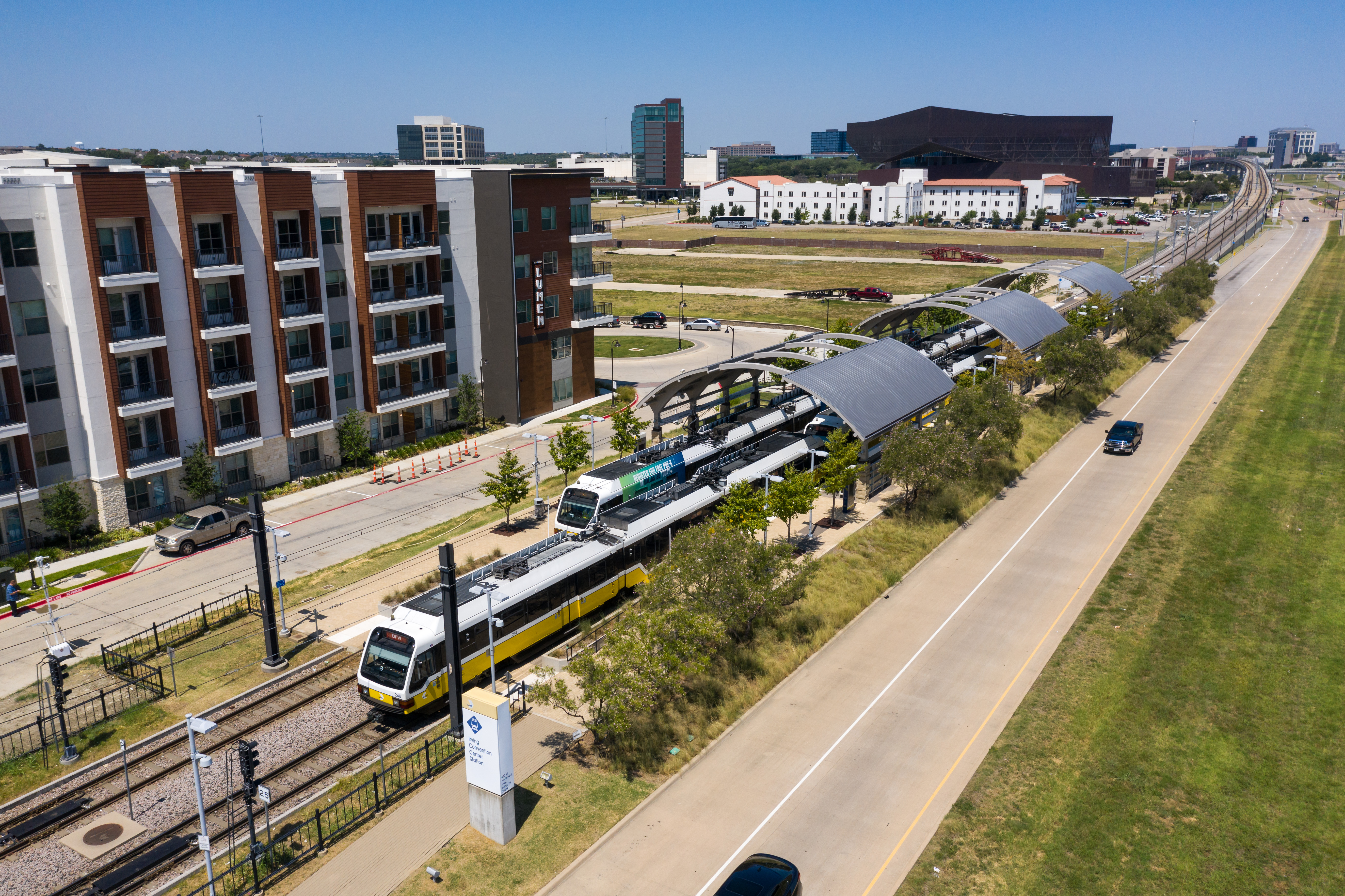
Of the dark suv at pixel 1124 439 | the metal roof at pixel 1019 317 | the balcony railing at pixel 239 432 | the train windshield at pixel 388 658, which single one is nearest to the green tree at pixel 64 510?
the balcony railing at pixel 239 432

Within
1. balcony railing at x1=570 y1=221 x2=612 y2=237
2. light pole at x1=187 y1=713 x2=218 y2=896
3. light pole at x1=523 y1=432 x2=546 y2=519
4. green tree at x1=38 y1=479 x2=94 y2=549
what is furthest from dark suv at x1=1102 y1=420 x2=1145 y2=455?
green tree at x1=38 y1=479 x2=94 y2=549

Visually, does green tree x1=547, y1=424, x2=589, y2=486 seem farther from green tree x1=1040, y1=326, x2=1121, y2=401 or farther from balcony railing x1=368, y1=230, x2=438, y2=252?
green tree x1=1040, y1=326, x2=1121, y2=401

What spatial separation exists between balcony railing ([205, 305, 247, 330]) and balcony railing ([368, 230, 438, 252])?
899cm

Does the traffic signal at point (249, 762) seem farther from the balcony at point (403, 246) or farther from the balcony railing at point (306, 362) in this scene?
the balcony at point (403, 246)

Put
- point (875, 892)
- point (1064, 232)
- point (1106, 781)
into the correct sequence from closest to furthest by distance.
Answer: point (875, 892), point (1106, 781), point (1064, 232)

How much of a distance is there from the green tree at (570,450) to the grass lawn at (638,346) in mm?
33685

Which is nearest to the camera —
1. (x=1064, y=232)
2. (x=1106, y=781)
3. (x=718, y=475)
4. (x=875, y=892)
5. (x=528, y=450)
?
(x=875, y=892)

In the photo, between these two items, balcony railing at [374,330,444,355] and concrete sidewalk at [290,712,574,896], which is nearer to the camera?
concrete sidewalk at [290,712,574,896]

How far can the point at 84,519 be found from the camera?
141 feet

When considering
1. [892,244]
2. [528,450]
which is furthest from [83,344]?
[892,244]

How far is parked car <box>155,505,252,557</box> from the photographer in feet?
138

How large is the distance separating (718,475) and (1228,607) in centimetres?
2061

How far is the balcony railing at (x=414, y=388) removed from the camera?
2226 inches

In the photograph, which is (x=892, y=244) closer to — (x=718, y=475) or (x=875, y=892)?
(x=718, y=475)
